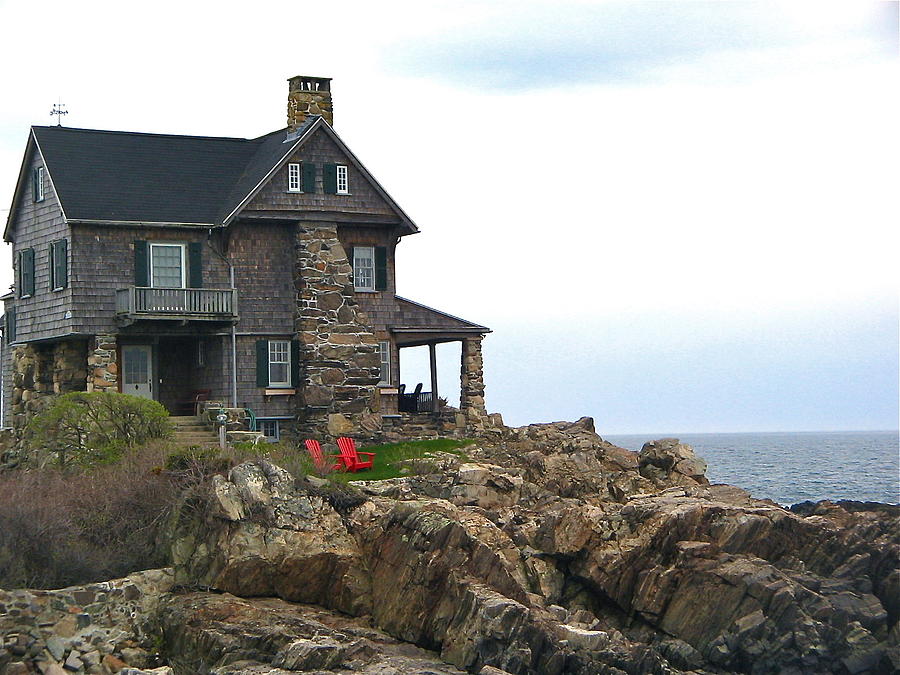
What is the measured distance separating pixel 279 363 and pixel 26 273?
305 inches

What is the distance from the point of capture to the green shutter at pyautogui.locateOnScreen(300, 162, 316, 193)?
4175 cm

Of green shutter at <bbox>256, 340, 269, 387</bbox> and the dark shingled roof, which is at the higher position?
the dark shingled roof

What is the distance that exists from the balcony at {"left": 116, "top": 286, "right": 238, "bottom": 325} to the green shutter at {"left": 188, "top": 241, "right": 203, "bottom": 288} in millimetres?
474

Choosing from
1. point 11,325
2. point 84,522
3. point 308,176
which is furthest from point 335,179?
point 84,522

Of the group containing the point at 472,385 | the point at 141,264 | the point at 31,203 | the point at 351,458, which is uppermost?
the point at 31,203

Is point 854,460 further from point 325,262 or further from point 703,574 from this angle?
point 703,574

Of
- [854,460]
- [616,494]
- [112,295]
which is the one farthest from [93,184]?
[854,460]

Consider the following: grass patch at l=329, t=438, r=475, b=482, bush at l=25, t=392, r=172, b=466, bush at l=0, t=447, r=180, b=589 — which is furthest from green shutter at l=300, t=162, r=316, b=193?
bush at l=0, t=447, r=180, b=589

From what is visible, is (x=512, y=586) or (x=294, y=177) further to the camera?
(x=294, y=177)

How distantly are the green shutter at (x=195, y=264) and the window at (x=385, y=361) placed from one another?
5.95 meters

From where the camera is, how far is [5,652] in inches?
1022

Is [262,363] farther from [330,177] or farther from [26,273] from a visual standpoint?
[26,273]

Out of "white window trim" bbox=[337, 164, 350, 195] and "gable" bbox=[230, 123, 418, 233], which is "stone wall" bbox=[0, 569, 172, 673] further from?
"white window trim" bbox=[337, 164, 350, 195]

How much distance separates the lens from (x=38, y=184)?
1635 inches
